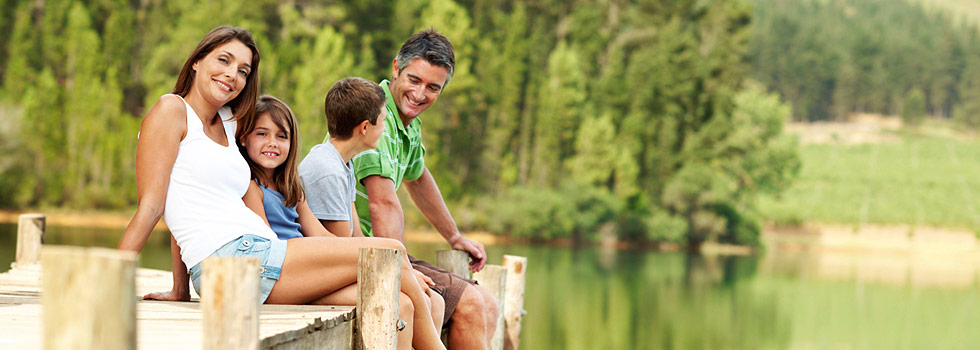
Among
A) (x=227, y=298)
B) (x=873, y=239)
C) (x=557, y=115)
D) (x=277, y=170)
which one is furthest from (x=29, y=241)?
(x=873, y=239)

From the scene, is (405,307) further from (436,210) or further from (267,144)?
(436,210)

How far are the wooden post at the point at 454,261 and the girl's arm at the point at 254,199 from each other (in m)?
1.25

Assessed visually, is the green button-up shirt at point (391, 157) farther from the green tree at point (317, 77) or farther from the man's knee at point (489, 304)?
the green tree at point (317, 77)

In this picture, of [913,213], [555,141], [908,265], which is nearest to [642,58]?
[555,141]

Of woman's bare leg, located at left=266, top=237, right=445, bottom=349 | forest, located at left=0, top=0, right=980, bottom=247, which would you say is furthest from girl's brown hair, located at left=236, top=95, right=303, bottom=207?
forest, located at left=0, top=0, right=980, bottom=247

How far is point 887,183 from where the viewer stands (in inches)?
2093

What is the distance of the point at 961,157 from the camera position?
61.3m

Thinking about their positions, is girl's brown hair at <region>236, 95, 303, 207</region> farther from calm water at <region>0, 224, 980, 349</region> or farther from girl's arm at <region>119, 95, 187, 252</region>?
calm water at <region>0, 224, 980, 349</region>

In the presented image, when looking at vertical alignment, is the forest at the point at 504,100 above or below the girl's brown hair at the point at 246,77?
above

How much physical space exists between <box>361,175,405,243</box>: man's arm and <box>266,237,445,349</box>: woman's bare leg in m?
0.53

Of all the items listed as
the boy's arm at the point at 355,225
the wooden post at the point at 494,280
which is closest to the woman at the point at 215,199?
the boy's arm at the point at 355,225

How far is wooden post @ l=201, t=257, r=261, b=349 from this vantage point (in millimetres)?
2146

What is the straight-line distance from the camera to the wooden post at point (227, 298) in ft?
7.04

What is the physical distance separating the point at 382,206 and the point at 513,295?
1.99 meters
